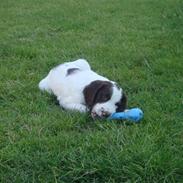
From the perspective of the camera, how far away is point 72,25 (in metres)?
9.28

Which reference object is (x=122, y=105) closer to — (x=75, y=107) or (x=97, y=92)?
(x=97, y=92)

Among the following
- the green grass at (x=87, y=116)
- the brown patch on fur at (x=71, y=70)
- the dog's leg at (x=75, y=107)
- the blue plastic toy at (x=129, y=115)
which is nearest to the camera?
the green grass at (x=87, y=116)

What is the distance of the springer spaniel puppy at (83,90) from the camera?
4699 mm

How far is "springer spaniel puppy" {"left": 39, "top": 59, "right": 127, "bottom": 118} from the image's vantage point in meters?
4.70

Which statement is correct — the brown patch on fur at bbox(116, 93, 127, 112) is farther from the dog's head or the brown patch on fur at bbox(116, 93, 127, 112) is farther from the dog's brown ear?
the dog's brown ear

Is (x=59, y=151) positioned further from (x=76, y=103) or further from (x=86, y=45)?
(x=86, y=45)

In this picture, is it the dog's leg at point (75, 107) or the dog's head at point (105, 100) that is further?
the dog's leg at point (75, 107)

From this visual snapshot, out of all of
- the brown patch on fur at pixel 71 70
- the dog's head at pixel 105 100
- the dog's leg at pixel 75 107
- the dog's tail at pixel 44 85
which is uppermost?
the dog's head at pixel 105 100

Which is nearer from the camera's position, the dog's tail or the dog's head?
the dog's head

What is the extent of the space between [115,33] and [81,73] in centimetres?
357

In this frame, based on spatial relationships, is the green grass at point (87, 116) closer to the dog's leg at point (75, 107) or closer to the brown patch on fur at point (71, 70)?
the dog's leg at point (75, 107)

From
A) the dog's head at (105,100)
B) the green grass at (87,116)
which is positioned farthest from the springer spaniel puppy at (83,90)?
the green grass at (87,116)

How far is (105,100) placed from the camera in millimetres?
4699

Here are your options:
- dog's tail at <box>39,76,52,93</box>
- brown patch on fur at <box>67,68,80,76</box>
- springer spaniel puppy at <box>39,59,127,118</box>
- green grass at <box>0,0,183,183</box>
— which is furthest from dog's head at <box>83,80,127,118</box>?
dog's tail at <box>39,76,52,93</box>
